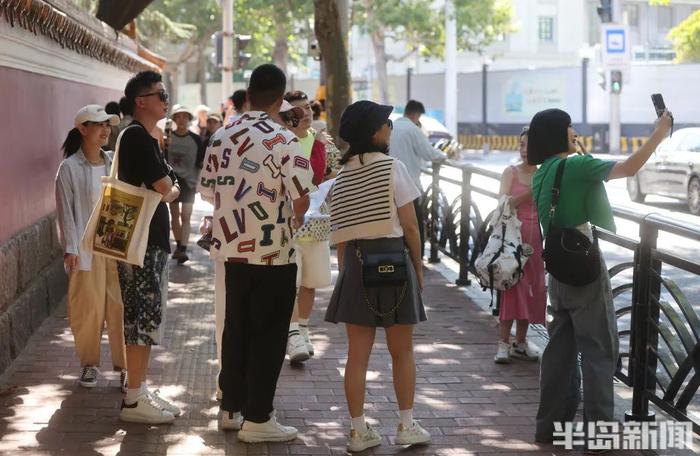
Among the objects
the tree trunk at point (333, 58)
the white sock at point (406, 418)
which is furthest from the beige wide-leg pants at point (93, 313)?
the tree trunk at point (333, 58)

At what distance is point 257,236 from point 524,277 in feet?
8.84

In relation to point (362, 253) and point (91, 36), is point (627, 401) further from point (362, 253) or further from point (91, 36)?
point (91, 36)

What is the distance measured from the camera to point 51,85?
1089 cm

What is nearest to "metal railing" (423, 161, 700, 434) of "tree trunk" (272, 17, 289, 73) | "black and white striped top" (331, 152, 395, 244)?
"black and white striped top" (331, 152, 395, 244)

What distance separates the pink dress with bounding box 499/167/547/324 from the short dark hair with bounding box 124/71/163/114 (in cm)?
274

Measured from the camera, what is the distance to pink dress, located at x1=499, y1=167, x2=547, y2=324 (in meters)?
7.95

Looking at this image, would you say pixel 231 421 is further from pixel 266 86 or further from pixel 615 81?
pixel 615 81

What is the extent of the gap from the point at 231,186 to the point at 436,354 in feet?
9.79

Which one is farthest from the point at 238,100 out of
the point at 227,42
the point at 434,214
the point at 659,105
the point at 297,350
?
the point at 227,42

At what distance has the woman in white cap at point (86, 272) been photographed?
731 centimetres

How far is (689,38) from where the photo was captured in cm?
4912

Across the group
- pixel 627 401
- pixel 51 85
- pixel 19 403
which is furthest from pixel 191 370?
pixel 51 85

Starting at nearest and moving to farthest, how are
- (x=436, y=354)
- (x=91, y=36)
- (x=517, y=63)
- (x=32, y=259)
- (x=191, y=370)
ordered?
(x=191, y=370), (x=436, y=354), (x=32, y=259), (x=91, y=36), (x=517, y=63)

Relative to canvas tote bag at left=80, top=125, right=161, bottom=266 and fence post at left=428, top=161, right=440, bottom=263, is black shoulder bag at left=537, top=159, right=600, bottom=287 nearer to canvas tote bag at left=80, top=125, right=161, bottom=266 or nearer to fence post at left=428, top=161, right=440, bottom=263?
canvas tote bag at left=80, top=125, right=161, bottom=266
